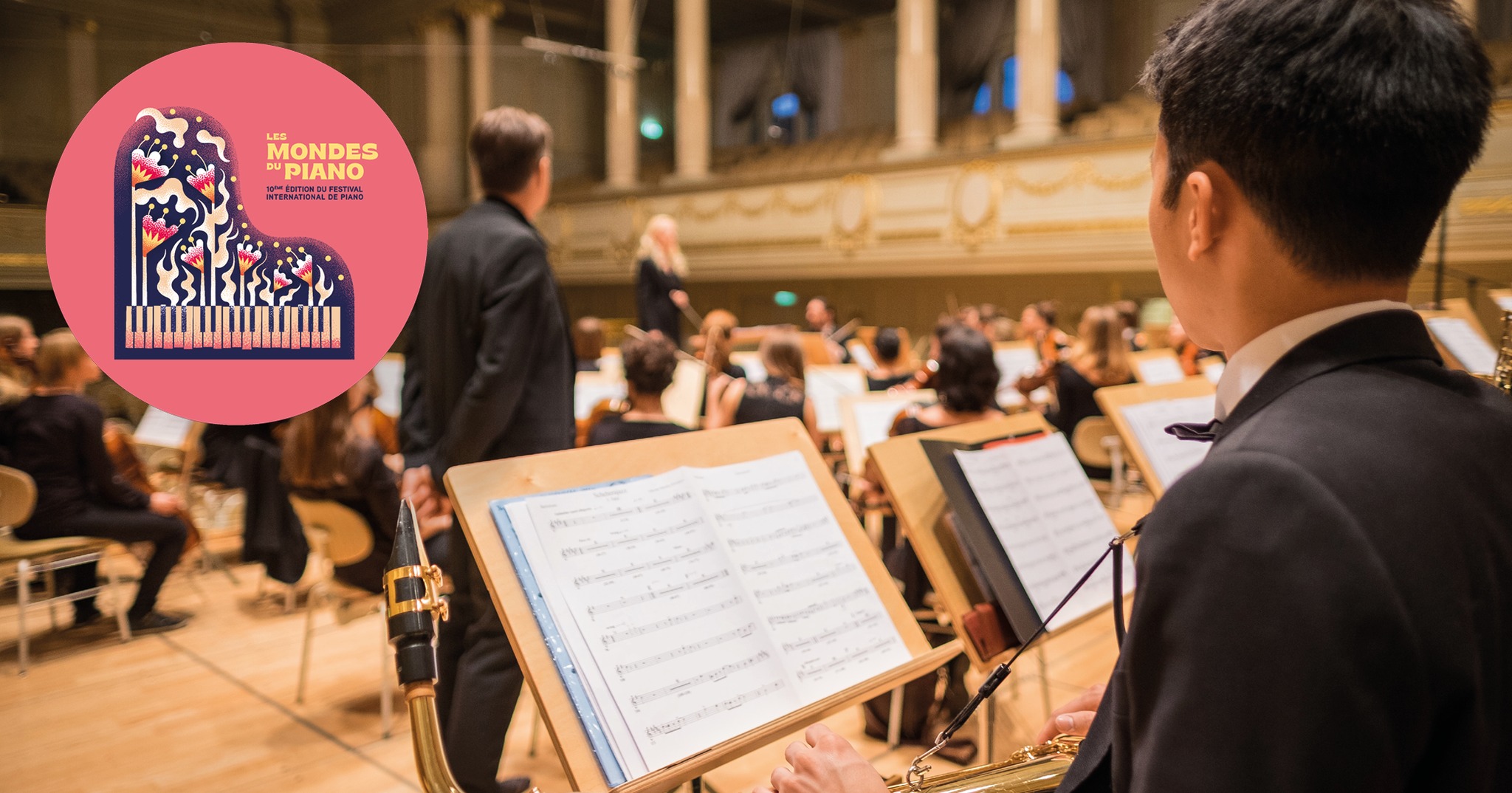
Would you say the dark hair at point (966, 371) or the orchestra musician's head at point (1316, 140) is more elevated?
the orchestra musician's head at point (1316, 140)

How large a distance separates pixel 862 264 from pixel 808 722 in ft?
34.2

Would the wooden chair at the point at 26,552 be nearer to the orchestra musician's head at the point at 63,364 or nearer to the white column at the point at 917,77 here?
the orchestra musician's head at the point at 63,364

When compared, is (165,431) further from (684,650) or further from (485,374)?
(684,650)

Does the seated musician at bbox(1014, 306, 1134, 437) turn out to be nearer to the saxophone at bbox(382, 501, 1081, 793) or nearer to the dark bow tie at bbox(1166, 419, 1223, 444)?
the dark bow tie at bbox(1166, 419, 1223, 444)

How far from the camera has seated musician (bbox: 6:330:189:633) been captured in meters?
1.31

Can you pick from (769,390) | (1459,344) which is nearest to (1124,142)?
(1459,344)

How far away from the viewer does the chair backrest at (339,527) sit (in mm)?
3182

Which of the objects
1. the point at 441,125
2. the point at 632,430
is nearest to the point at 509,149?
the point at 441,125

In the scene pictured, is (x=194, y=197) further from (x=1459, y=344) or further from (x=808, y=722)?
(x=1459, y=344)

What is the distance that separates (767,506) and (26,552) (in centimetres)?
263

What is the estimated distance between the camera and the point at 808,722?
143 centimetres

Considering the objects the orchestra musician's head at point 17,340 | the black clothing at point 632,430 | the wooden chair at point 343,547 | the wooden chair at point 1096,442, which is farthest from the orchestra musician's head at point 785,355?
the orchestra musician's head at point 17,340

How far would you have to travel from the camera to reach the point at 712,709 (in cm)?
133

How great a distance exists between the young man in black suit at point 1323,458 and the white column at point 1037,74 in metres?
9.79
